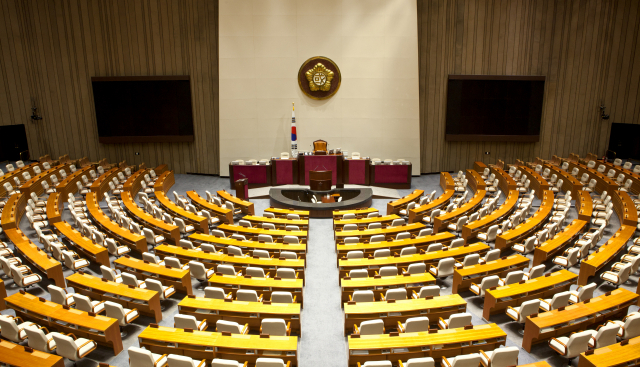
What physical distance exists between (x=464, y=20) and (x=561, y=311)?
1548cm

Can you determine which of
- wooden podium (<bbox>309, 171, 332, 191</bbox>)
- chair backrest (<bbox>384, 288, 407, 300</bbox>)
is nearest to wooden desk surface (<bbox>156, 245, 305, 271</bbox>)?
chair backrest (<bbox>384, 288, 407, 300</bbox>)

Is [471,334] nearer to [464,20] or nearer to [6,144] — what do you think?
[464,20]

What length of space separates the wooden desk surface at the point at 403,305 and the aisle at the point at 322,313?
613 millimetres

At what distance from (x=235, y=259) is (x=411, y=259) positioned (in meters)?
3.84

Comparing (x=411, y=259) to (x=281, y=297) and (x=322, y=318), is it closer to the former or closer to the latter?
(x=322, y=318)

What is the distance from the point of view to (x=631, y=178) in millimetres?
14383

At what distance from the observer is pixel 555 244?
9.05m

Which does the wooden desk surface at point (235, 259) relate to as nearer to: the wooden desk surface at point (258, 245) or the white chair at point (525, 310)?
the wooden desk surface at point (258, 245)

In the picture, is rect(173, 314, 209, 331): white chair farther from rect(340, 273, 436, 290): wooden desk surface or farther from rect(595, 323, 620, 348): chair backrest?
rect(595, 323, 620, 348): chair backrest

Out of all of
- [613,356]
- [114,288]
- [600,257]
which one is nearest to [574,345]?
[613,356]

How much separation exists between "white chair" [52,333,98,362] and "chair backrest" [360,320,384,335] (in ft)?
13.8

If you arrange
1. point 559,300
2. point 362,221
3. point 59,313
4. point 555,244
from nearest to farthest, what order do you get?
1. point 59,313
2. point 559,300
3. point 555,244
4. point 362,221

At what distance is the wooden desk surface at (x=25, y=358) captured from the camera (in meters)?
5.30

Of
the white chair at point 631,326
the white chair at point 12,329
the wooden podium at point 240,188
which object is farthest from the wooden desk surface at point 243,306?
the wooden podium at point 240,188
